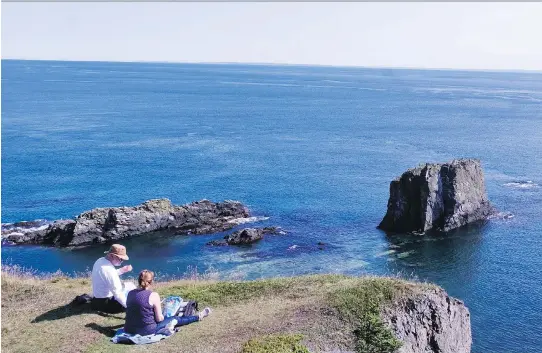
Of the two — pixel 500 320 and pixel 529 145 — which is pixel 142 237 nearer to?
pixel 500 320

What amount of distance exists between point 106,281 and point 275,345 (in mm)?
7129

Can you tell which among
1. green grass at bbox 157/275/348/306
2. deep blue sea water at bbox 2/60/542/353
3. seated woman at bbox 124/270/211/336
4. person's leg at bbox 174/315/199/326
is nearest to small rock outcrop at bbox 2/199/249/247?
deep blue sea water at bbox 2/60/542/353

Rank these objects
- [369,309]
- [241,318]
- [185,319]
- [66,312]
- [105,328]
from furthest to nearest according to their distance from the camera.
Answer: [369,309]
[66,312]
[241,318]
[185,319]
[105,328]

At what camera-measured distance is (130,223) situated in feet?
238

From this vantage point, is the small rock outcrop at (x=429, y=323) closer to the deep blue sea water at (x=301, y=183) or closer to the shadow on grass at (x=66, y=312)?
the shadow on grass at (x=66, y=312)

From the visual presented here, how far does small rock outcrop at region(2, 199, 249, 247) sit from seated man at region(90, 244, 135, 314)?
49.6 m

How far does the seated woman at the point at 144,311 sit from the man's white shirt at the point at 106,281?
214 centimetres

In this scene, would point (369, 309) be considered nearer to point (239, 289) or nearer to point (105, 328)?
point (239, 289)

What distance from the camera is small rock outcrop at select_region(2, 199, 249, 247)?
69000 millimetres

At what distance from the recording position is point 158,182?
95250mm

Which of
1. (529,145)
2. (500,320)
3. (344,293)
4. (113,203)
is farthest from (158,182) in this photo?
(529,145)

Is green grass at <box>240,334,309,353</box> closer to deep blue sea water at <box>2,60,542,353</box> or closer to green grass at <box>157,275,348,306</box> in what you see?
green grass at <box>157,275,348,306</box>

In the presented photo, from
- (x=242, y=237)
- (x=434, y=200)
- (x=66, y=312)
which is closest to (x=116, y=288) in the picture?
(x=66, y=312)

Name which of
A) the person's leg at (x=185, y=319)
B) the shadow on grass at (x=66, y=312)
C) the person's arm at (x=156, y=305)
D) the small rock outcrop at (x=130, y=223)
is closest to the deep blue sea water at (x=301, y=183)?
the small rock outcrop at (x=130, y=223)
